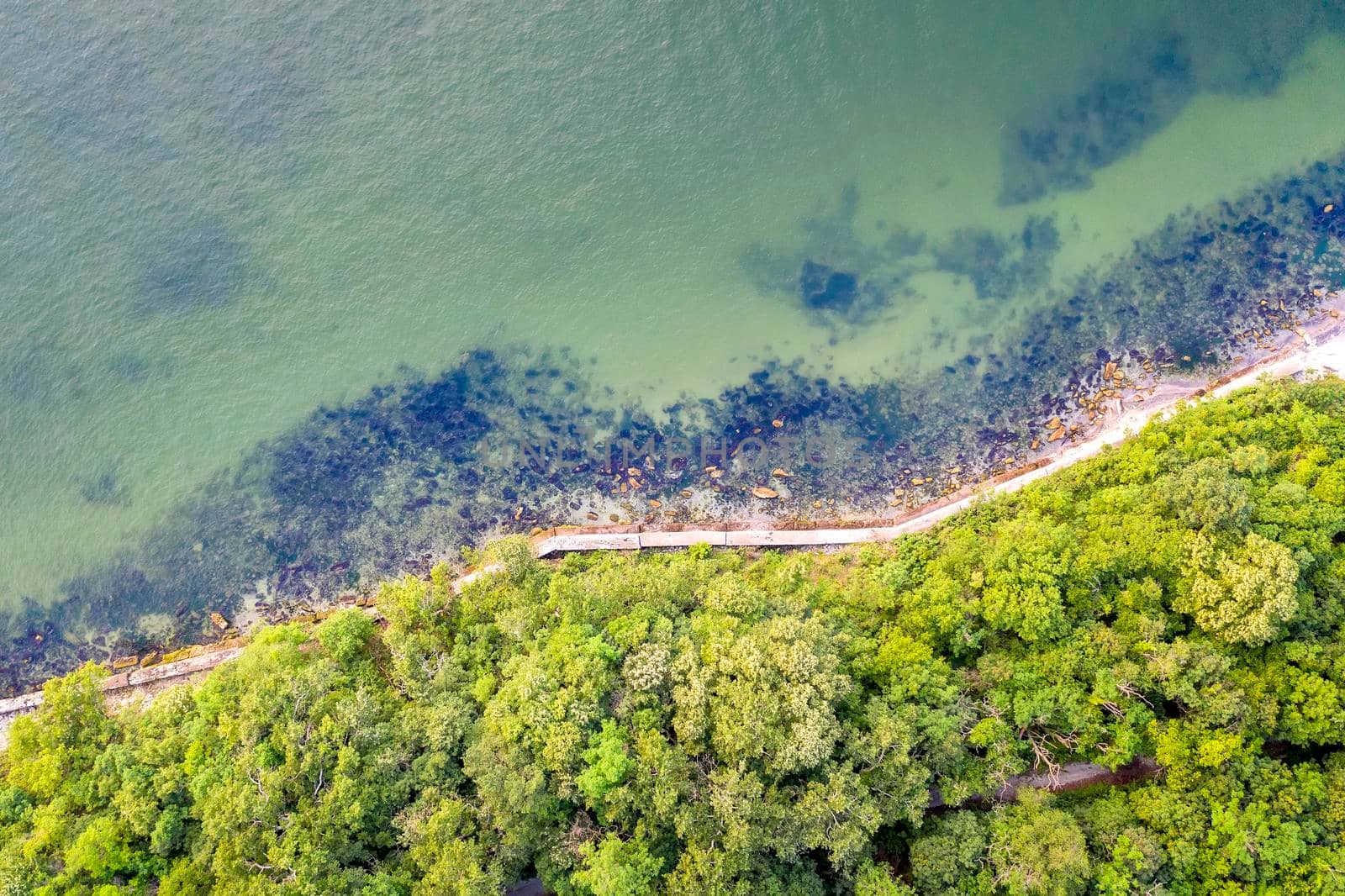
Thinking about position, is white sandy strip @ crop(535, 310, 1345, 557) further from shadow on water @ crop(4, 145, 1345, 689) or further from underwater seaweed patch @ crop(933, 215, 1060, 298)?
underwater seaweed patch @ crop(933, 215, 1060, 298)

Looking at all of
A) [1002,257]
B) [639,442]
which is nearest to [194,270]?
[639,442]

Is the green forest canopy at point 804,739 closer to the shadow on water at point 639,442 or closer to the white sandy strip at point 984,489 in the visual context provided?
the white sandy strip at point 984,489

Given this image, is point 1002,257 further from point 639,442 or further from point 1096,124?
point 639,442

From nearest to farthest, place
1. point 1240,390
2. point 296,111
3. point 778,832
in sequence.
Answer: point 778,832
point 1240,390
point 296,111

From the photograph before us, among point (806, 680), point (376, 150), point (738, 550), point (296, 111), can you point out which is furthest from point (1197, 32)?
point (296, 111)

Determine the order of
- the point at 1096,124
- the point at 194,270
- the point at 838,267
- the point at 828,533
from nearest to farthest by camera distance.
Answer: the point at 828,533
the point at 838,267
the point at 1096,124
the point at 194,270

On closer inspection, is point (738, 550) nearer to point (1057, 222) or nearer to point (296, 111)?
point (1057, 222)
